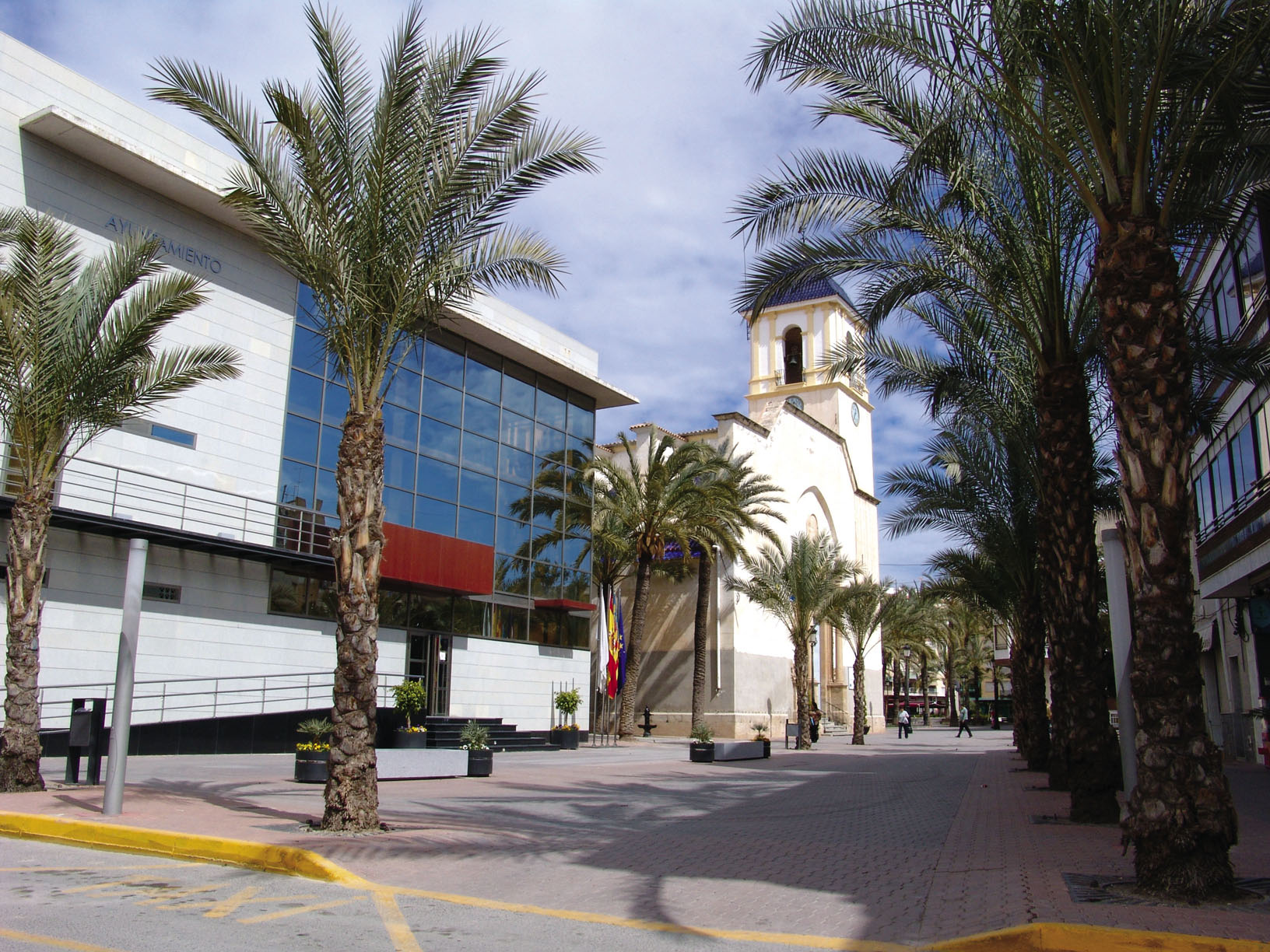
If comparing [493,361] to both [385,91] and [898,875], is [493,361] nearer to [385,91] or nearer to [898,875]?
[385,91]

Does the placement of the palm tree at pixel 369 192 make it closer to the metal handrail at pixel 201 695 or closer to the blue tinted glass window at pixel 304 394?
the metal handrail at pixel 201 695

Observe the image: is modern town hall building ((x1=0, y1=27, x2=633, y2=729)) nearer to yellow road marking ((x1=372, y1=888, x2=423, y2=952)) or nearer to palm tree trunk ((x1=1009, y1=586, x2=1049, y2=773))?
yellow road marking ((x1=372, y1=888, x2=423, y2=952))

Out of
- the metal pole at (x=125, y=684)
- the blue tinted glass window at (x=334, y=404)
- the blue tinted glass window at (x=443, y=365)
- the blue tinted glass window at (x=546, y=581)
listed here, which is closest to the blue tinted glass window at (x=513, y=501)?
the blue tinted glass window at (x=546, y=581)

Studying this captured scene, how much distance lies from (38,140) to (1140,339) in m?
19.4

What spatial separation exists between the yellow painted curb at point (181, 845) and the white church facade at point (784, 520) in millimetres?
25898

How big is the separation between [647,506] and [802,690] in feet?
26.8

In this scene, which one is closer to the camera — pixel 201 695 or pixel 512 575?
pixel 201 695

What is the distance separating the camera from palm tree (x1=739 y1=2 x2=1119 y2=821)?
11062 millimetres

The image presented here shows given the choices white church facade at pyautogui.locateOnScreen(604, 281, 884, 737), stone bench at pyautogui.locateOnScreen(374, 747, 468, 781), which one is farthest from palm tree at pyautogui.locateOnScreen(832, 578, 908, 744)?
stone bench at pyautogui.locateOnScreen(374, 747, 468, 781)

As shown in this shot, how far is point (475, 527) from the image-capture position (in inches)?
1131

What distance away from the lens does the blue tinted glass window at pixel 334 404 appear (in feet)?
79.1

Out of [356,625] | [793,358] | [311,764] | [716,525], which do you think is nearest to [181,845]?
[356,625]

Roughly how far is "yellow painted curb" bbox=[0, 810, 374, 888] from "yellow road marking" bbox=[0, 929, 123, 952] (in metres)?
2.15

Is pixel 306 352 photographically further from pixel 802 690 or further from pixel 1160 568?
pixel 1160 568
